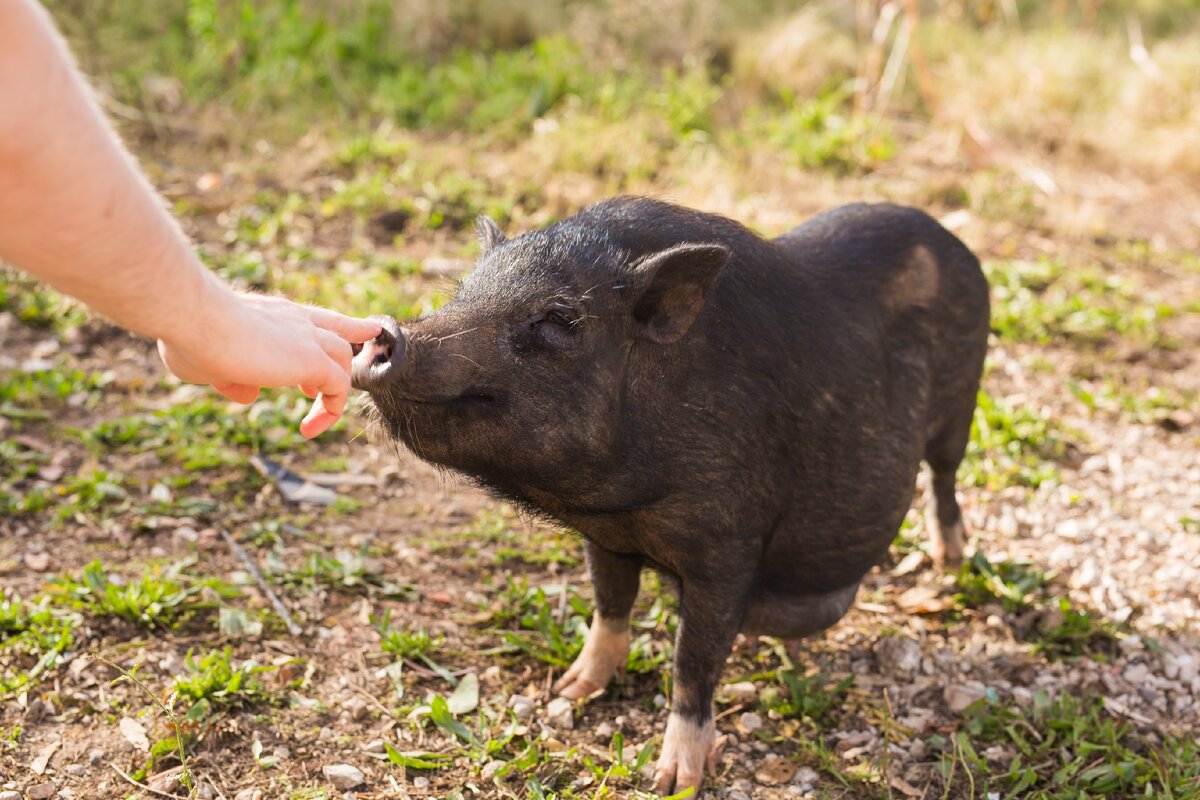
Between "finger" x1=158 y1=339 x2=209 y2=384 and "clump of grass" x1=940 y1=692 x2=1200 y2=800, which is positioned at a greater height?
"finger" x1=158 y1=339 x2=209 y2=384

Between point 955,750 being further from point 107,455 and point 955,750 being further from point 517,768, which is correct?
point 107,455

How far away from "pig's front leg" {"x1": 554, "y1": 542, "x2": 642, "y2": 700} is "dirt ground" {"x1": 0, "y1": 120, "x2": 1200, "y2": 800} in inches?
3.7


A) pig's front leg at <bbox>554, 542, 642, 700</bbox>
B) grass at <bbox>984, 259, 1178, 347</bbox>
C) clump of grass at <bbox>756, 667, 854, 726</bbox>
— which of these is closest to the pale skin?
pig's front leg at <bbox>554, 542, 642, 700</bbox>

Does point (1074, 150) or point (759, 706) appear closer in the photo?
point (759, 706)

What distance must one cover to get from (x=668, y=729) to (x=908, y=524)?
180 cm

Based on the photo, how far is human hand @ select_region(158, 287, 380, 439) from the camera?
82.6 inches

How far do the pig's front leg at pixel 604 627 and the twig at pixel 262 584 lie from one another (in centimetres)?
89

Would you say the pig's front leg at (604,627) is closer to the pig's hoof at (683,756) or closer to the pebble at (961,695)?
the pig's hoof at (683,756)

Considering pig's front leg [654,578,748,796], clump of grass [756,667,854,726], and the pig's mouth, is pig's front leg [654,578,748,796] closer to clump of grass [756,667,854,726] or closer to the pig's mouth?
clump of grass [756,667,854,726]

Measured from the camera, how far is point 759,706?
12.7 ft

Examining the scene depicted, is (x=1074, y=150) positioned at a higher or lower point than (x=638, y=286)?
lower

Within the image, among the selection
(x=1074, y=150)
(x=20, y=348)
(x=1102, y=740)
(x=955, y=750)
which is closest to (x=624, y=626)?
(x=955, y=750)

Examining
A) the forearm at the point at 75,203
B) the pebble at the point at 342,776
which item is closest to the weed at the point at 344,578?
the pebble at the point at 342,776

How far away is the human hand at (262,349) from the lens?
2.10 metres
